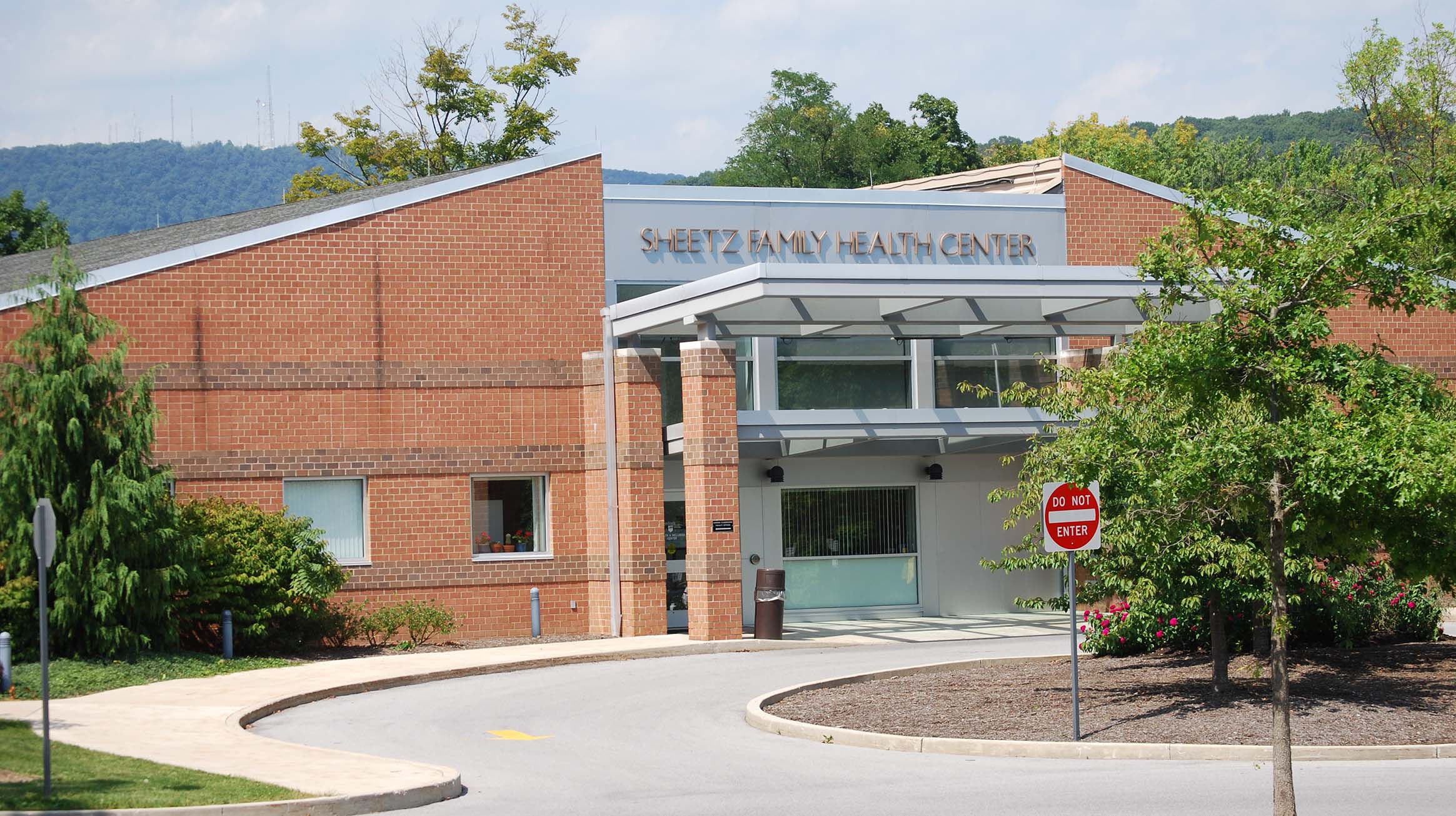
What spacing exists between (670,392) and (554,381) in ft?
6.87

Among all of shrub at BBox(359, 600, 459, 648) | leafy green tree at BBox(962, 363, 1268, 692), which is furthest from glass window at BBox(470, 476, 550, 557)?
leafy green tree at BBox(962, 363, 1268, 692)

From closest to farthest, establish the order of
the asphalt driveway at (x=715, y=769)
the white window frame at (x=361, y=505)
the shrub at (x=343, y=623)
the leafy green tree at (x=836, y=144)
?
the asphalt driveway at (x=715, y=769)
the shrub at (x=343, y=623)
the white window frame at (x=361, y=505)
the leafy green tree at (x=836, y=144)

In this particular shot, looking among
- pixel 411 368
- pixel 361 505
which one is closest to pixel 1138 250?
pixel 411 368

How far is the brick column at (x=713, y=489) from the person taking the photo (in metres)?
23.3

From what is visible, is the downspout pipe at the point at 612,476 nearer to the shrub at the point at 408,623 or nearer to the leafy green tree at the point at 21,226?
the shrub at the point at 408,623

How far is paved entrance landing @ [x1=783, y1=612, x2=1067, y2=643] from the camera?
79.8 ft

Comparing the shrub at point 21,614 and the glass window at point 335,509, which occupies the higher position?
the glass window at point 335,509

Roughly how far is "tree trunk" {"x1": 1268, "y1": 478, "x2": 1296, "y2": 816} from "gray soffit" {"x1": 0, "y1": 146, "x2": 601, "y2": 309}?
54.1ft

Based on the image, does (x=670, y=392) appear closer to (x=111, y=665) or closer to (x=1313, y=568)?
(x=111, y=665)

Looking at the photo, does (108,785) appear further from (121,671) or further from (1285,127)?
(1285,127)

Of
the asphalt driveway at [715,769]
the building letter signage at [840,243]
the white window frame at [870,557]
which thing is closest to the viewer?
the asphalt driveway at [715,769]

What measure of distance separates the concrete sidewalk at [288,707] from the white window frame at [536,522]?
2.10 metres

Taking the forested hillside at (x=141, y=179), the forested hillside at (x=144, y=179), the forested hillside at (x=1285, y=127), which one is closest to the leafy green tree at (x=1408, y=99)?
the forested hillside at (x=1285, y=127)

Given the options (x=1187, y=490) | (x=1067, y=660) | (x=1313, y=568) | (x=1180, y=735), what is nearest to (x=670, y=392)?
(x=1067, y=660)
